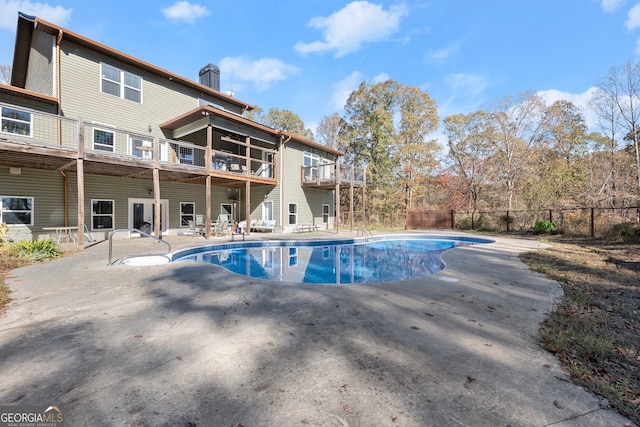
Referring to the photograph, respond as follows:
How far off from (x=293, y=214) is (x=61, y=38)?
1228 cm

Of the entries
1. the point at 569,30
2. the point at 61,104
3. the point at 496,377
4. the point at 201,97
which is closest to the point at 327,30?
the point at 201,97

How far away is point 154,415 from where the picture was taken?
1860 millimetres

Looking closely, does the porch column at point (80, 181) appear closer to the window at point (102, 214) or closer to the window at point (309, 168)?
the window at point (102, 214)

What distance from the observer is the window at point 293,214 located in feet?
56.0

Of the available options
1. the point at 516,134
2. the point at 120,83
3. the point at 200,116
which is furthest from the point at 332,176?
the point at 516,134

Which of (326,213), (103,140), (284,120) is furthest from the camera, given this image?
(284,120)

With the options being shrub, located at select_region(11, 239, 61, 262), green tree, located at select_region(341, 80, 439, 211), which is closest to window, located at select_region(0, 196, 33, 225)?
shrub, located at select_region(11, 239, 61, 262)

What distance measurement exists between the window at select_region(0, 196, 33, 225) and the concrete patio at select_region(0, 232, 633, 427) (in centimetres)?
719

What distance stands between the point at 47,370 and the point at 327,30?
18.2 m

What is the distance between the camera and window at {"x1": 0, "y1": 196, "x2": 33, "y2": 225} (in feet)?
31.3

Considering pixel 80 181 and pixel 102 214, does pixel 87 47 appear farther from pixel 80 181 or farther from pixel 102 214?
pixel 102 214

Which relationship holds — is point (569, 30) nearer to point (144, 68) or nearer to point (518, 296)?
point (518, 296)

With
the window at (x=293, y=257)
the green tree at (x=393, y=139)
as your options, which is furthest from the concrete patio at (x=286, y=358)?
the green tree at (x=393, y=139)

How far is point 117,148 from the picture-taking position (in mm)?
11664
